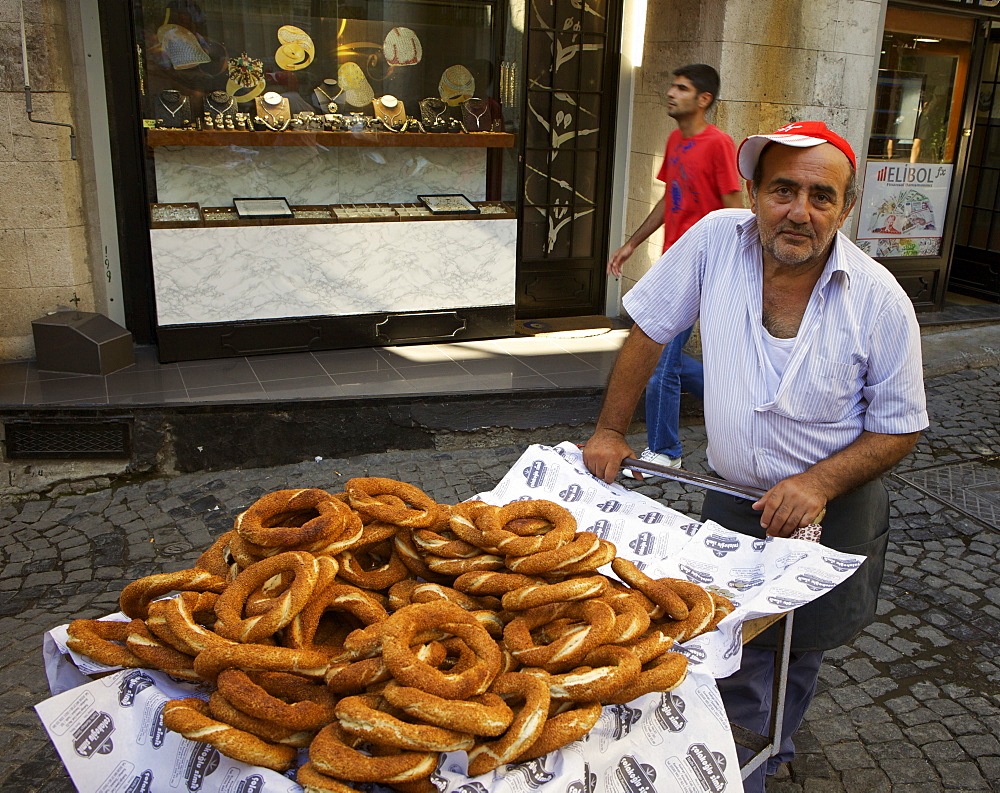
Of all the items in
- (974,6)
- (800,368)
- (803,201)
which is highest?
(974,6)

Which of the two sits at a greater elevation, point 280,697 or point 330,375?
point 280,697

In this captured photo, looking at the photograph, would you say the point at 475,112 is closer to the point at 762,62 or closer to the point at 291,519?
the point at 762,62

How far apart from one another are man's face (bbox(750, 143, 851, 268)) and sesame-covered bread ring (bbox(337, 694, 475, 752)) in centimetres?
152

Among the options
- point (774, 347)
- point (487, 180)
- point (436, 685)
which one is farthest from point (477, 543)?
point (487, 180)

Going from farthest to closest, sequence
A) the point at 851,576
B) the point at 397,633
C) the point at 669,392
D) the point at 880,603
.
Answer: the point at 669,392 → the point at 880,603 → the point at 851,576 → the point at 397,633

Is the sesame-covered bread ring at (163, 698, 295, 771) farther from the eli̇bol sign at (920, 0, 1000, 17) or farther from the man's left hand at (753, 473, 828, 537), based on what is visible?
the eli̇bol sign at (920, 0, 1000, 17)

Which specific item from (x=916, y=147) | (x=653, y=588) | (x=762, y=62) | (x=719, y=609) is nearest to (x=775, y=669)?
(x=719, y=609)

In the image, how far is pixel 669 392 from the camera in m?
5.43

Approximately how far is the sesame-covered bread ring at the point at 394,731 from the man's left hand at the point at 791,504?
1076 mm

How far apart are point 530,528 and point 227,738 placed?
0.91 metres

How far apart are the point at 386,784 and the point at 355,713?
151mm

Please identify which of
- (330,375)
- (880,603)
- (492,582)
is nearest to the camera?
(492,582)

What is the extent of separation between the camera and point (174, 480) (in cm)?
550

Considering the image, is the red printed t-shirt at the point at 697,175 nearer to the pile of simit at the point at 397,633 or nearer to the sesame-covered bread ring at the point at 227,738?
the pile of simit at the point at 397,633
